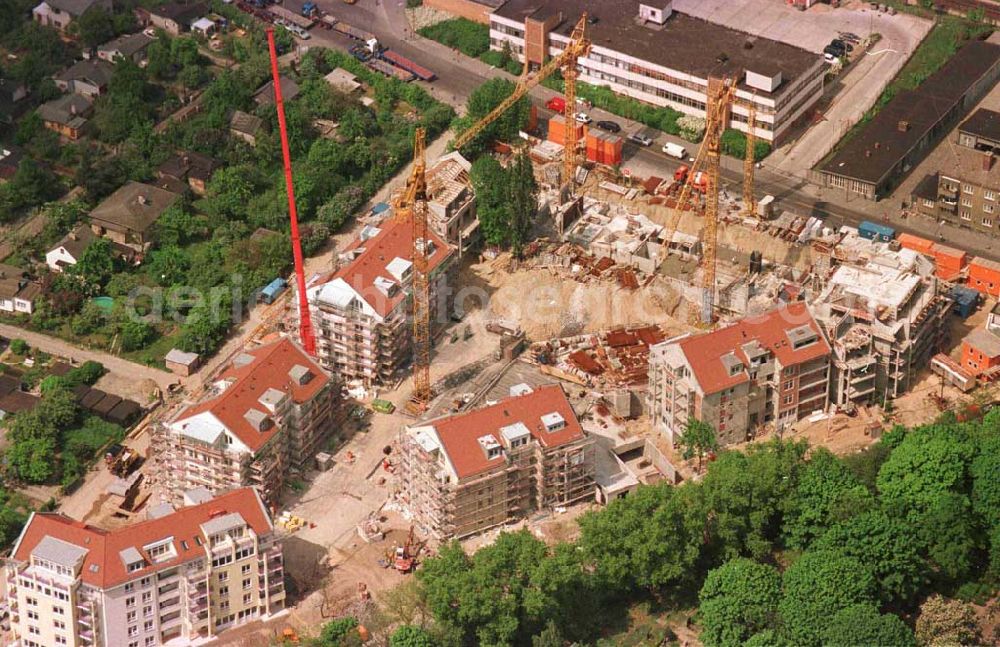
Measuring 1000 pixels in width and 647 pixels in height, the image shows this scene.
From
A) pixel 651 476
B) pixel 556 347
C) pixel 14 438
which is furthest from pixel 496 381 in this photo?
pixel 14 438

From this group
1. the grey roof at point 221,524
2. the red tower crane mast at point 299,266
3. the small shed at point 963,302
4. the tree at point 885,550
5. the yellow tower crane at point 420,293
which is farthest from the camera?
the small shed at point 963,302

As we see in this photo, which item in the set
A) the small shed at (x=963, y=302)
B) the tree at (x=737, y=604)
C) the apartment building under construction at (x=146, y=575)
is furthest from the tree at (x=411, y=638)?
the small shed at (x=963, y=302)

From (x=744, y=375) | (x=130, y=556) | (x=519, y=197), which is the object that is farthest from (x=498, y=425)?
(x=519, y=197)

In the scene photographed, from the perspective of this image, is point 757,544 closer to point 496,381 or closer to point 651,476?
point 651,476

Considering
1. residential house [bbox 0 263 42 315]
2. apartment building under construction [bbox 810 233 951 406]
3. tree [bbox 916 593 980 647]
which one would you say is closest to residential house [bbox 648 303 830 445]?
apartment building under construction [bbox 810 233 951 406]

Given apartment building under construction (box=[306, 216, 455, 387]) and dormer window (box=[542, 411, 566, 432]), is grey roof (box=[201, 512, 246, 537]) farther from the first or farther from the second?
apartment building under construction (box=[306, 216, 455, 387])

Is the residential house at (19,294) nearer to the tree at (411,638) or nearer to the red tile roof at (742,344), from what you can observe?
the tree at (411,638)
